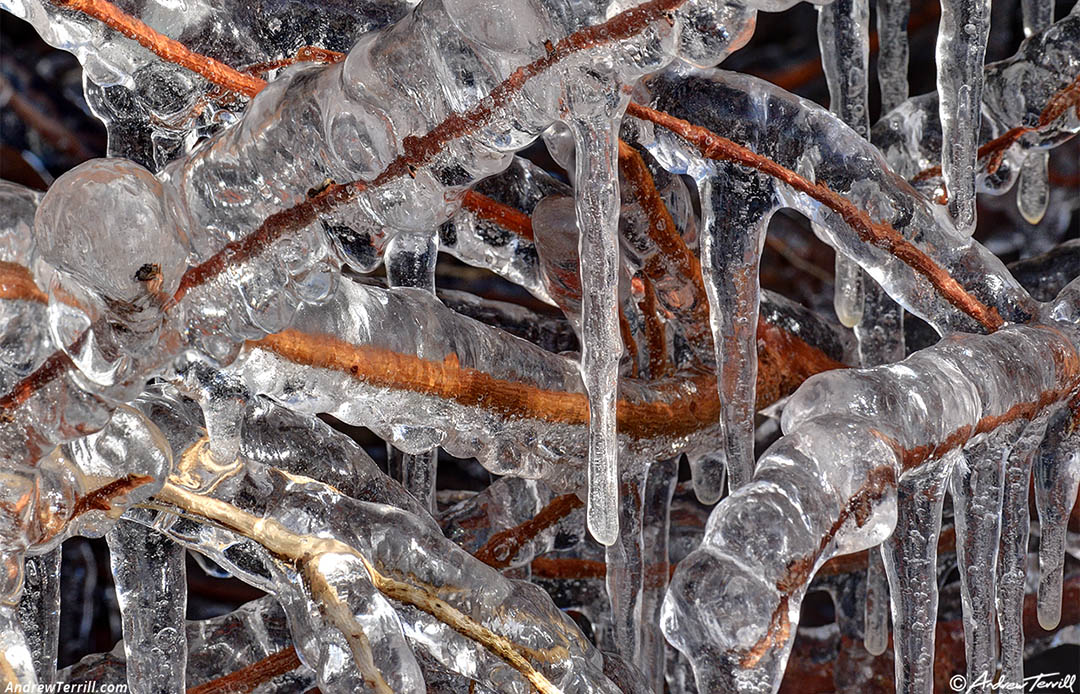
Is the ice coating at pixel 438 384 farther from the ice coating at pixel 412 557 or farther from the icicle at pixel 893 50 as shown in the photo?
the icicle at pixel 893 50

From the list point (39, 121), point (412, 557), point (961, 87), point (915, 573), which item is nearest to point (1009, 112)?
point (961, 87)

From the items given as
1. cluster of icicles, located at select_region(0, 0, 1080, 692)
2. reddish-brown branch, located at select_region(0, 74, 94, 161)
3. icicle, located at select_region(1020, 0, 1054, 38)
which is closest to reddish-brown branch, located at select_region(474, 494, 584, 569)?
cluster of icicles, located at select_region(0, 0, 1080, 692)

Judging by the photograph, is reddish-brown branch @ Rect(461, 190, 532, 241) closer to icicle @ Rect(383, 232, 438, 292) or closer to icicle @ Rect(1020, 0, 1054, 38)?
icicle @ Rect(383, 232, 438, 292)

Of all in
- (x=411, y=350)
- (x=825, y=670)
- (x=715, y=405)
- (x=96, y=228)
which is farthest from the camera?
(x=825, y=670)

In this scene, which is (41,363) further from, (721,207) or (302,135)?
(721,207)

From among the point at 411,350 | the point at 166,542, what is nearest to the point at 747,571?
the point at 411,350

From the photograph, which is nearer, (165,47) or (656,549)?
(165,47)

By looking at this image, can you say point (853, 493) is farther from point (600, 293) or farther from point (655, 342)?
point (655, 342)
